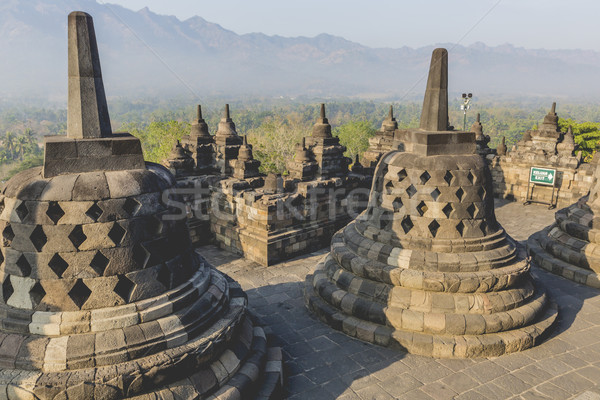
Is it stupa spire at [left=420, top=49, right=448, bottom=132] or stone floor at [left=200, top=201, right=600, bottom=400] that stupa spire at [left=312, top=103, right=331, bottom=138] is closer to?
stupa spire at [left=420, top=49, right=448, bottom=132]

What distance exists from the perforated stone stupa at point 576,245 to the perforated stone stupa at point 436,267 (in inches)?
78.2

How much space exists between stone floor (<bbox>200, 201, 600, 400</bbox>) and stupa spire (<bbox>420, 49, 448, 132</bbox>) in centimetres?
394

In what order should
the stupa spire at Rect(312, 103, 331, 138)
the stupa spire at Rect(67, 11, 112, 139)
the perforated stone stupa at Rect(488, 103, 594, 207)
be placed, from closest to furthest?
the stupa spire at Rect(67, 11, 112, 139), the stupa spire at Rect(312, 103, 331, 138), the perforated stone stupa at Rect(488, 103, 594, 207)

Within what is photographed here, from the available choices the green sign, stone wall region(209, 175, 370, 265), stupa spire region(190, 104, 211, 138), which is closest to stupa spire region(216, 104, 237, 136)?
stupa spire region(190, 104, 211, 138)

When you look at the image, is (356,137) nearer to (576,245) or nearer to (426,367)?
(576,245)

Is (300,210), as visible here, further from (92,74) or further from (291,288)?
(92,74)

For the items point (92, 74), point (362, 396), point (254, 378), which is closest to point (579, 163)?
point (362, 396)

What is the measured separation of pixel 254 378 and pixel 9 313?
2741 millimetres

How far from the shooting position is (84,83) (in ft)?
15.0

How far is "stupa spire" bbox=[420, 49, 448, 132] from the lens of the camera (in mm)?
7242

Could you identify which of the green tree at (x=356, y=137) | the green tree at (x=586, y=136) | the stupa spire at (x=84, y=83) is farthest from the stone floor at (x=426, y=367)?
the green tree at (x=356, y=137)

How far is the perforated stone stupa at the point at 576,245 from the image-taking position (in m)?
8.85

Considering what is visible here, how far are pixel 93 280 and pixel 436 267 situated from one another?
5.07 m

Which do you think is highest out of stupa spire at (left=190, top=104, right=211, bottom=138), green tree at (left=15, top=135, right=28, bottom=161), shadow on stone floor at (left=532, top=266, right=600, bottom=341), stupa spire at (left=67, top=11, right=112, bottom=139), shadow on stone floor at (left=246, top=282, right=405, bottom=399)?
stupa spire at (left=67, top=11, right=112, bottom=139)
